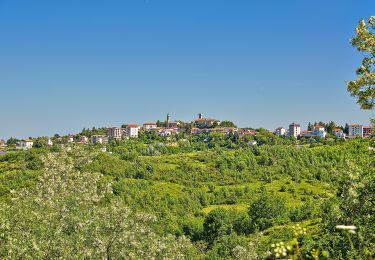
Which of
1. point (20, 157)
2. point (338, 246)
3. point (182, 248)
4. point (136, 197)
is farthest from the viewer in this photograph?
point (20, 157)

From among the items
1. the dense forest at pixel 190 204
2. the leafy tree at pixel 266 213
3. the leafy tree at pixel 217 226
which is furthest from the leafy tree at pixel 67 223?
the leafy tree at pixel 266 213

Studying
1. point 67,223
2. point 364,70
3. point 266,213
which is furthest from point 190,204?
point 364,70

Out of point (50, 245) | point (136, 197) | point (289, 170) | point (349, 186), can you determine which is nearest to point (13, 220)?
point (50, 245)

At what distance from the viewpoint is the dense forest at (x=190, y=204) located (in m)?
12.9

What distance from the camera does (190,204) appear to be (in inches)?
5089

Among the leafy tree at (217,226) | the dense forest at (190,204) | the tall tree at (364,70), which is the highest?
the tall tree at (364,70)

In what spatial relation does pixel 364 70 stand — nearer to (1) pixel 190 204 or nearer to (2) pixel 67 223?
(2) pixel 67 223

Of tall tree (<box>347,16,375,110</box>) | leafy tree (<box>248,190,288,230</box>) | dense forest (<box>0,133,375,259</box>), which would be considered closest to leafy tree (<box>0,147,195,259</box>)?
dense forest (<box>0,133,375,259</box>)

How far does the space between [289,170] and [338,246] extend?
155 m

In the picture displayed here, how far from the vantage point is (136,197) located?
11862 cm

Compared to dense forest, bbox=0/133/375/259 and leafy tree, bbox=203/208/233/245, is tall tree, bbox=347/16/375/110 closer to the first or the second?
dense forest, bbox=0/133/375/259

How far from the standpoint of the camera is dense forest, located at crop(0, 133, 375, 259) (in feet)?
42.3

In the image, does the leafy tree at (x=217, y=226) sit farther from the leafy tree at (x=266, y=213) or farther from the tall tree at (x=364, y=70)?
the tall tree at (x=364, y=70)

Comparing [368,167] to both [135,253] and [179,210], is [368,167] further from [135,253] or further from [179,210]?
[179,210]
